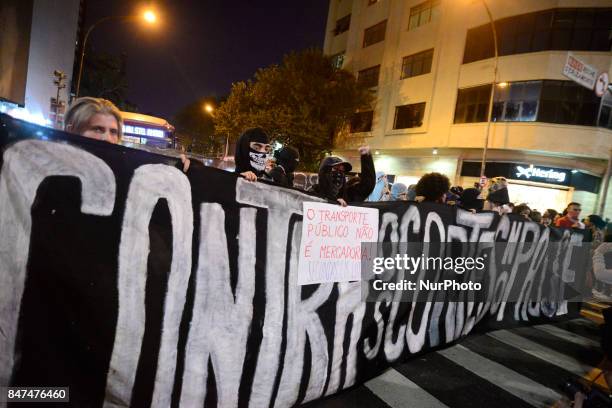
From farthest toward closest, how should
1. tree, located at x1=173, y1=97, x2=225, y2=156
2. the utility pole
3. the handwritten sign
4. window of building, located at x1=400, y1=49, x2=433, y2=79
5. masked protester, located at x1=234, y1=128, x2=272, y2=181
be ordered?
tree, located at x1=173, y1=97, x2=225, y2=156, window of building, located at x1=400, y1=49, x2=433, y2=79, the utility pole, masked protester, located at x1=234, y1=128, x2=272, y2=181, the handwritten sign

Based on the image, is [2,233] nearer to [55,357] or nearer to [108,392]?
[55,357]

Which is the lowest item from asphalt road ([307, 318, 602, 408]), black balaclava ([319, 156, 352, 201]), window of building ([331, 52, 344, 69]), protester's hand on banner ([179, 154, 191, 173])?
asphalt road ([307, 318, 602, 408])

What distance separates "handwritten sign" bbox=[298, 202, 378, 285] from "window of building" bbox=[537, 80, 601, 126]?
18.4 m

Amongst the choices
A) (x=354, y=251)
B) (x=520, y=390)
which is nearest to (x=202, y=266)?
(x=354, y=251)

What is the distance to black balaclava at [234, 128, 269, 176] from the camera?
3.42m

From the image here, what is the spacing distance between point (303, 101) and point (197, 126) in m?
54.7

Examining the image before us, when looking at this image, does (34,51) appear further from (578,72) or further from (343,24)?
(343,24)

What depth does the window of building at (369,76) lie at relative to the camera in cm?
2731

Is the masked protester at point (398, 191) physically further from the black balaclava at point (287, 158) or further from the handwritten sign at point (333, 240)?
the handwritten sign at point (333, 240)

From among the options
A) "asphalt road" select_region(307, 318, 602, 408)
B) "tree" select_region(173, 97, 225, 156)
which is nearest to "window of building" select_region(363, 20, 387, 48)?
"asphalt road" select_region(307, 318, 602, 408)

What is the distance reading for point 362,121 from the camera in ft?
91.1

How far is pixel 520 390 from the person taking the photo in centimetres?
354

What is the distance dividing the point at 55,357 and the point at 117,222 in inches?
27.8
